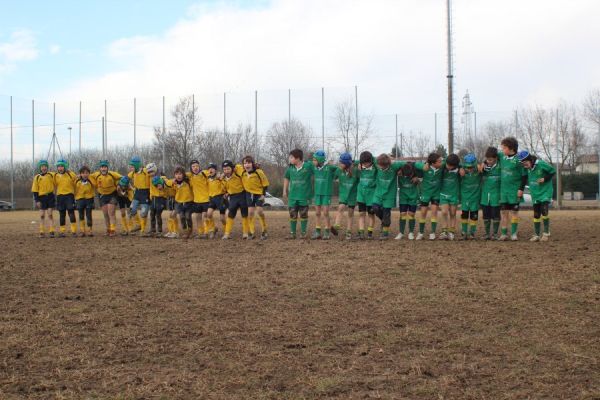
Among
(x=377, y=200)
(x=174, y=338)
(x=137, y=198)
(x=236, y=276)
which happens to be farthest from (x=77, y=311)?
(x=137, y=198)

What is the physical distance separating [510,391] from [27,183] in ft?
162

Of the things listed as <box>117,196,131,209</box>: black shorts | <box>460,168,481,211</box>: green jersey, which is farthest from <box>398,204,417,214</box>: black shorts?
<box>117,196,131,209</box>: black shorts

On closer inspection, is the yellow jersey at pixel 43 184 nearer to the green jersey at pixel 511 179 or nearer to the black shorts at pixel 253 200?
the black shorts at pixel 253 200

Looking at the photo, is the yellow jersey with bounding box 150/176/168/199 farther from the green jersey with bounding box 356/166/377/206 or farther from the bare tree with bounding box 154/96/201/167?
the bare tree with bounding box 154/96/201/167

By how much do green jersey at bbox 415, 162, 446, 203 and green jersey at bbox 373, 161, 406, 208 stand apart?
51cm

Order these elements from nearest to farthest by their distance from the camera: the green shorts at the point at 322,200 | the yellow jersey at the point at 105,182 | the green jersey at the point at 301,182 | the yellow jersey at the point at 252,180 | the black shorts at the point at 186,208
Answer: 1. the green shorts at the point at 322,200
2. the green jersey at the point at 301,182
3. the yellow jersey at the point at 252,180
4. the black shorts at the point at 186,208
5. the yellow jersey at the point at 105,182

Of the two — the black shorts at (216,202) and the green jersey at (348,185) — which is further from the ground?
the green jersey at (348,185)

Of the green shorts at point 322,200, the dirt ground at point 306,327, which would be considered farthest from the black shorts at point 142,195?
the dirt ground at point 306,327

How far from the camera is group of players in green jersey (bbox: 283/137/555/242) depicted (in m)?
12.8

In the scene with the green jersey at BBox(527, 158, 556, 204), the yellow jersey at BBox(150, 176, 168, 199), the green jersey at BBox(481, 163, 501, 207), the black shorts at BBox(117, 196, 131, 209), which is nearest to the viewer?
the green jersey at BBox(527, 158, 556, 204)

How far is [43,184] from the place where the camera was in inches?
641

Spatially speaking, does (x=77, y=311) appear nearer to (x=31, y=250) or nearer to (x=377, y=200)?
(x=31, y=250)

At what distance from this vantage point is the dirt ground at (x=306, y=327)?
4.37 metres

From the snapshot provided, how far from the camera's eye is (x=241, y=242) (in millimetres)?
13344
